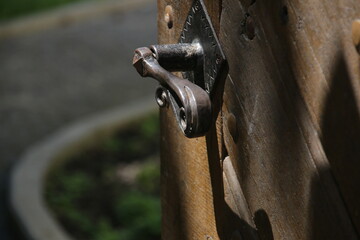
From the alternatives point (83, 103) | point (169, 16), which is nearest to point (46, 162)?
point (83, 103)

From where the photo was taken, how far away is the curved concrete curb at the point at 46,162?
4434 millimetres

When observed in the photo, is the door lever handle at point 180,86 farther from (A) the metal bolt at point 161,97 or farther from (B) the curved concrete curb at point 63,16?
(B) the curved concrete curb at point 63,16

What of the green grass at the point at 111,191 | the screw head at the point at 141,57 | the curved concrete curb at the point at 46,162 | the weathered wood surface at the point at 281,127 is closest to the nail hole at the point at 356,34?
the weathered wood surface at the point at 281,127

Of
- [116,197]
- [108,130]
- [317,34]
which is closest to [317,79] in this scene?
[317,34]

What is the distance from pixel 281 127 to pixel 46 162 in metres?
4.17

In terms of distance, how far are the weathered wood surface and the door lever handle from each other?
0.23ft

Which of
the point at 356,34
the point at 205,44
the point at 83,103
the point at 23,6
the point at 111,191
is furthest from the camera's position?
the point at 23,6

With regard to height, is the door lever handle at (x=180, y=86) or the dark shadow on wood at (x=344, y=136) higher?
the dark shadow on wood at (x=344, y=136)

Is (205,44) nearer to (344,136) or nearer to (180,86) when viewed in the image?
(180,86)

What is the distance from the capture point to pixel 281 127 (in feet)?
3.93

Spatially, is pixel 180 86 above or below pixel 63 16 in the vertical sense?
above

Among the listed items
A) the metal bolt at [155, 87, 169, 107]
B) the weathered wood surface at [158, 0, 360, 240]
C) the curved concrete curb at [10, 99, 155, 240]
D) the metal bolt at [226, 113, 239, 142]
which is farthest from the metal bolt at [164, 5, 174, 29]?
the curved concrete curb at [10, 99, 155, 240]

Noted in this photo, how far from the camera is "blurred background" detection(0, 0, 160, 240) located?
4734mm

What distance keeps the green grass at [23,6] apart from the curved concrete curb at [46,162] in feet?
10.2
